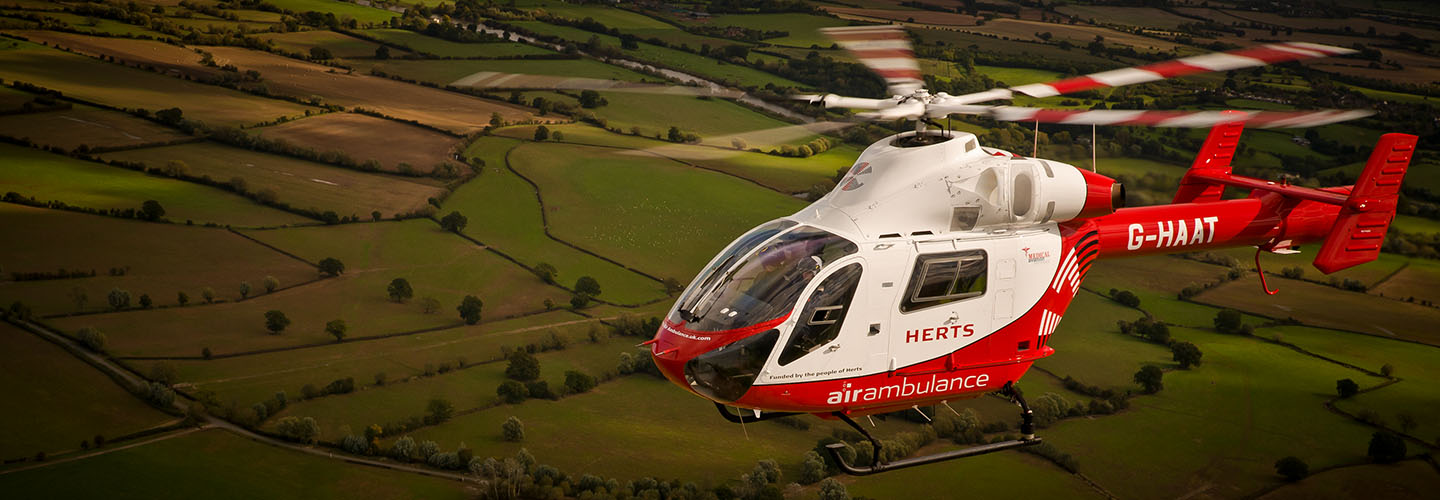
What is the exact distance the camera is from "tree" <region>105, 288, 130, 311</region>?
43203mm

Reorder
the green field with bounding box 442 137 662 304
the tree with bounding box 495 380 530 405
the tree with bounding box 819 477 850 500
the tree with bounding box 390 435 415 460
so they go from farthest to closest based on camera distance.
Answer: the green field with bounding box 442 137 662 304 → the tree with bounding box 495 380 530 405 → the tree with bounding box 390 435 415 460 → the tree with bounding box 819 477 850 500

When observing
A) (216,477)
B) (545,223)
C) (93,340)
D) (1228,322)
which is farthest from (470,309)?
(1228,322)

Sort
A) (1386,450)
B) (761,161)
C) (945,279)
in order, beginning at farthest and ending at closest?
(761,161)
(1386,450)
(945,279)

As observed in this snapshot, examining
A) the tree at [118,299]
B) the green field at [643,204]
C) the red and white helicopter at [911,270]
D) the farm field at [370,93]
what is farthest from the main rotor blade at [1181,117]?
the farm field at [370,93]

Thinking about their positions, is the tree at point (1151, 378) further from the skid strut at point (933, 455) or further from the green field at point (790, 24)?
the green field at point (790, 24)

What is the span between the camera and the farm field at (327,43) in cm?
6531

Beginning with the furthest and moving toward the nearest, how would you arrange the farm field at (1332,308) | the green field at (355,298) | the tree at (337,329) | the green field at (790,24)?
the green field at (790,24)
the farm field at (1332,308)
the tree at (337,329)
the green field at (355,298)

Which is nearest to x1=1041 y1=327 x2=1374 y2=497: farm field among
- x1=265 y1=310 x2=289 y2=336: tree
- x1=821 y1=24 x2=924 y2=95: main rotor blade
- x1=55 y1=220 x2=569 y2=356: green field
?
x1=55 y1=220 x2=569 y2=356: green field

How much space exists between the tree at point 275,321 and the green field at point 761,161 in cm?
1810

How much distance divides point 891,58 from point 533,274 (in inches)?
1486

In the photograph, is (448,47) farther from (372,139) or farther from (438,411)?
(438,411)

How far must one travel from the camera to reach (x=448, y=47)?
69.2 m

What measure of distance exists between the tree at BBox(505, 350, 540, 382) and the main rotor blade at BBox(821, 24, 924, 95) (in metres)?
29.2

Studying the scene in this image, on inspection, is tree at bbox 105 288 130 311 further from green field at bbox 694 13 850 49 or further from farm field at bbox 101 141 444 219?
green field at bbox 694 13 850 49
